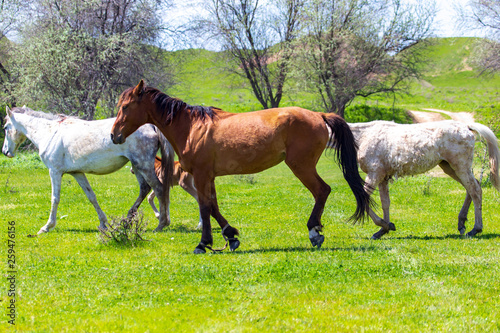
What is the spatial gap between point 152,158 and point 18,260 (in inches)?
140

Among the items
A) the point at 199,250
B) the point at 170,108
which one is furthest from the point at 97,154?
the point at 199,250

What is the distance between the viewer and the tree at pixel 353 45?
37.2m

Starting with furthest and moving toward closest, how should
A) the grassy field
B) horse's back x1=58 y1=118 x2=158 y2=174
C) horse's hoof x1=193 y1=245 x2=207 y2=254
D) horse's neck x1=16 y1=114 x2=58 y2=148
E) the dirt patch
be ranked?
the dirt patch → horse's neck x1=16 y1=114 x2=58 y2=148 → horse's back x1=58 y1=118 x2=158 y2=174 → horse's hoof x1=193 y1=245 x2=207 y2=254 → the grassy field

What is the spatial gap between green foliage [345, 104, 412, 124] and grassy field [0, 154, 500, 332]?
3612 cm

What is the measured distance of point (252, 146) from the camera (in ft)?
25.2

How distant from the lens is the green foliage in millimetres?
46381

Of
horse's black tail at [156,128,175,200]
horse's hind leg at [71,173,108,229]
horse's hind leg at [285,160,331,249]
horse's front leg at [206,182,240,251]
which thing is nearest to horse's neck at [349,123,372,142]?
horse's hind leg at [285,160,331,249]

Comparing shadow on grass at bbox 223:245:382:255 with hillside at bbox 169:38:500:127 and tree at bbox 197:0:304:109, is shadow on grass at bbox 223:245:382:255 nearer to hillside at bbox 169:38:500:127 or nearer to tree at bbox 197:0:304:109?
hillside at bbox 169:38:500:127

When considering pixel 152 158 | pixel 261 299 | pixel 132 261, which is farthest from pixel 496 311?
pixel 152 158

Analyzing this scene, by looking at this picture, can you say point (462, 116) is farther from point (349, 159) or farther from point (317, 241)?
point (317, 241)

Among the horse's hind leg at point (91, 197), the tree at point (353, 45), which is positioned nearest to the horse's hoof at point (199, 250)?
the horse's hind leg at point (91, 197)

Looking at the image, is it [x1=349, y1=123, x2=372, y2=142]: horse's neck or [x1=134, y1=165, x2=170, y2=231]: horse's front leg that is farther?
[x1=134, y1=165, x2=170, y2=231]: horse's front leg

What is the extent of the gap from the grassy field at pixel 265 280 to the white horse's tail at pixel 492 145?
1040 mm

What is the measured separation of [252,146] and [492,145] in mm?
5037
